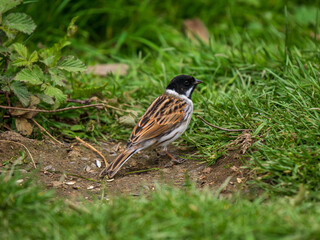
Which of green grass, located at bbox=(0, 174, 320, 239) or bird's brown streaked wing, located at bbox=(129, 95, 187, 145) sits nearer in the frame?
green grass, located at bbox=(0, 174, 320, 239)

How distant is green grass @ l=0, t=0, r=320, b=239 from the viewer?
3273mm

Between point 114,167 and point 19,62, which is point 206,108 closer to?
point 114,167

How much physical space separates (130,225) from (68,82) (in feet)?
12.9

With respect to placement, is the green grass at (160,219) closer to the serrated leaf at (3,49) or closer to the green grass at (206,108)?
the green grass at (206,108)

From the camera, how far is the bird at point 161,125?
5.27m

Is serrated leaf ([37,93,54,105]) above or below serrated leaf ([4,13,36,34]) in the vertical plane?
below

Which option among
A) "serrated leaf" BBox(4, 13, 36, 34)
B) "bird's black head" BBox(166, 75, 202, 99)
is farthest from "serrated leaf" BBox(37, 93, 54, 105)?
"bird's black head" BBox(166, 75, 202, 99)

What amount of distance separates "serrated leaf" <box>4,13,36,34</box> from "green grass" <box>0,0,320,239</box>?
0.61 m

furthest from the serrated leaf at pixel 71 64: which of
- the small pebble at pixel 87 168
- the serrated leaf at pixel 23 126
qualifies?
the small pebble at pixel 87 168

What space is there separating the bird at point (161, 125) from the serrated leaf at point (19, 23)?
5.75ft

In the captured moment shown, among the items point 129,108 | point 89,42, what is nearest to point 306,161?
point 129,108

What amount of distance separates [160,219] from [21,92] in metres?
2.77

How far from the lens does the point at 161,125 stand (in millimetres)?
5508

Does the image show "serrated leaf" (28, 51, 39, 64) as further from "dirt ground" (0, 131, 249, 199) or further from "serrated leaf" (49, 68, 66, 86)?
"dirt ground" (0, 131, 249, 199)
